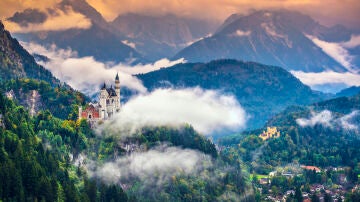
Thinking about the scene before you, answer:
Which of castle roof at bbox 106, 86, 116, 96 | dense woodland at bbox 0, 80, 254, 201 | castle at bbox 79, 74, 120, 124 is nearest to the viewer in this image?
dense woodland at bbox 0, 80, 254, 201

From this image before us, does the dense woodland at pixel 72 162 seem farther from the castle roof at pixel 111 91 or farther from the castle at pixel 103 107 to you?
the castle roof at pixel 111 91

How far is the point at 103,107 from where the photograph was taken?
575ft

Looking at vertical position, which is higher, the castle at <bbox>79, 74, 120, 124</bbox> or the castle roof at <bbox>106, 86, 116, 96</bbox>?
the castle roof at <bbox>106, 86, 116, 96</bbox>

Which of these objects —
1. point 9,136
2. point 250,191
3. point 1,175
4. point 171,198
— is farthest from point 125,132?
point 1,175

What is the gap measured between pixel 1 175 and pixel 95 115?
6056cm

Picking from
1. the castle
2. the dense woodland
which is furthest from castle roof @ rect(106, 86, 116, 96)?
the dense woodland

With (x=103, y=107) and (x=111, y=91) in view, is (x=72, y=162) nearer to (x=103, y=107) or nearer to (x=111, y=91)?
(x=103, y=107)

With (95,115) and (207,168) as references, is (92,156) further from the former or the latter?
(207,168)

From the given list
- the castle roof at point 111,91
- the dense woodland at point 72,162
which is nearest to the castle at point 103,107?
the castle roof at point 111,91

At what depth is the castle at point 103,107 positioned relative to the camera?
6752 inches

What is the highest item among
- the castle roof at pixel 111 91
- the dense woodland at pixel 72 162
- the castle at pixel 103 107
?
the castle roof at pixel 111 91

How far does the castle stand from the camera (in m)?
172

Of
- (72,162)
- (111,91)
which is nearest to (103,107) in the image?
(111,91)

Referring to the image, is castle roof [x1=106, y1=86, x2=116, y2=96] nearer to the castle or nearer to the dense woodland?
the castle
